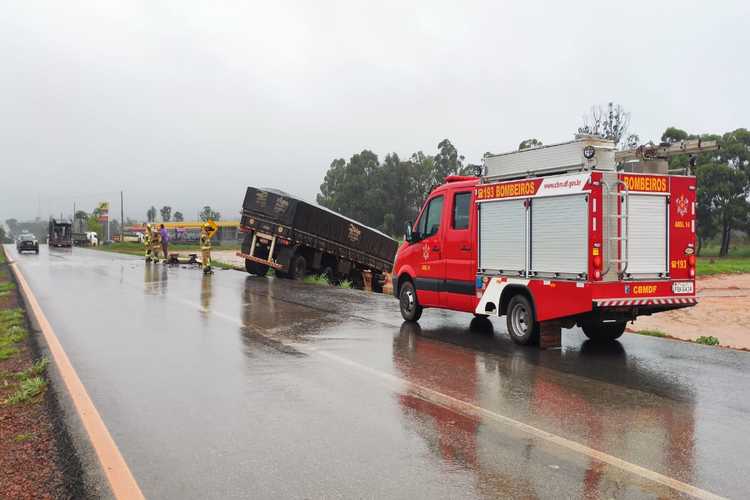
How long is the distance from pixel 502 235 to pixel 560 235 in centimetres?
111

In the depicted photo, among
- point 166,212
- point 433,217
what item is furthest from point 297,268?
point 166,212

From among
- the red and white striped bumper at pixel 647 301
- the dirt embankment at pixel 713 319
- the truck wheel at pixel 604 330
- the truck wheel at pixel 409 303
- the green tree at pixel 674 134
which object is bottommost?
the dirt embankment at pixel 713 319

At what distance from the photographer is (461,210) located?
1109cm

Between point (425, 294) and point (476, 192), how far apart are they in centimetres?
214

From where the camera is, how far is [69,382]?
7.07 meters

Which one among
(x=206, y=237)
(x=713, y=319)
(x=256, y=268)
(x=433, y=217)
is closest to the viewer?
(x=433, y=217)

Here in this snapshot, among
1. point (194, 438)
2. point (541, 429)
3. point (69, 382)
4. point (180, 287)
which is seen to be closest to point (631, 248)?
point (541, 429)

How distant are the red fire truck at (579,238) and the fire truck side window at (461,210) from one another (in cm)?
12

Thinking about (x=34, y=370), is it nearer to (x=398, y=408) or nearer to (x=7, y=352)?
(x=7, y=352)

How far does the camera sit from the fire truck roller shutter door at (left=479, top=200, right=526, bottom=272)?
385 inches

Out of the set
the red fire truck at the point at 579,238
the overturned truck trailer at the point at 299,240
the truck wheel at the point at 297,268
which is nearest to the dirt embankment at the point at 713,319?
the red fire truck at the point at 579,238

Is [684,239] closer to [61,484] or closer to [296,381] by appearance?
[296,381]

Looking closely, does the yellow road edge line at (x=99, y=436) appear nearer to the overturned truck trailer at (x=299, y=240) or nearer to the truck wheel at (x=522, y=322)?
the truck wheel at (x=522, y=322)

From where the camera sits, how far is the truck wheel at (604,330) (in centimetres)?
1045
